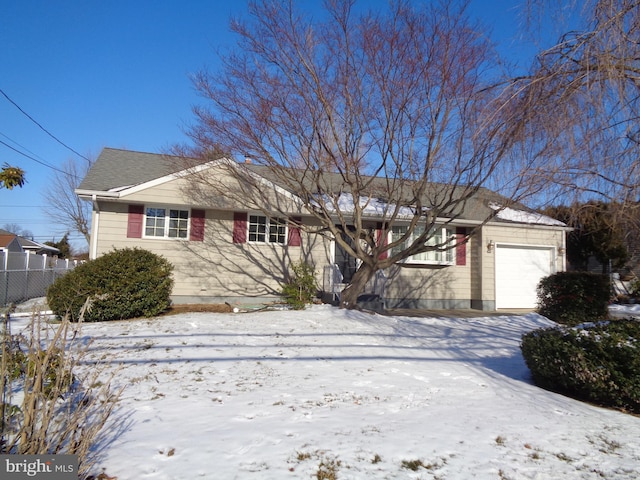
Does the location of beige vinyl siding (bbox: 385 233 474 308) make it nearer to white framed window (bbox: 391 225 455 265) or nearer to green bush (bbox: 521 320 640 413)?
white framed window (bbox: 391 225 455 265)

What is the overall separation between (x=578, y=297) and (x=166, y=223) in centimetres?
1092

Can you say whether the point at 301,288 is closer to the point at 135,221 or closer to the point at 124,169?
the point at 135,221

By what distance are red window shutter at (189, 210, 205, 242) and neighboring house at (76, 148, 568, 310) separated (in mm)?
28

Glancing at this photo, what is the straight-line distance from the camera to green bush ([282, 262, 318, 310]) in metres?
11.4

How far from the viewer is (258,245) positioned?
524 inches

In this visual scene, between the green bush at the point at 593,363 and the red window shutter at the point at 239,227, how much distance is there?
8792 mm

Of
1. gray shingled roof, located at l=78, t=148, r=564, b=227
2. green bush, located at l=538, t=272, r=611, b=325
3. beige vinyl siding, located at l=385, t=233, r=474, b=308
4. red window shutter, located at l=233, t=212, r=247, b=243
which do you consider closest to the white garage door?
beige vinyl siding, located at l=385, t=233, r=474, b=308

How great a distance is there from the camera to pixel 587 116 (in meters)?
6.31

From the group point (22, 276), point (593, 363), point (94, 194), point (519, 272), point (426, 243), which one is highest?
point (94, 194)

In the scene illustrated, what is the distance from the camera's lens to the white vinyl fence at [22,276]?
498 inches

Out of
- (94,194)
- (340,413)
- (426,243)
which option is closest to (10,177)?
(94,194)

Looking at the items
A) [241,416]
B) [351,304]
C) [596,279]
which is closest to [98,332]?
[241,416]

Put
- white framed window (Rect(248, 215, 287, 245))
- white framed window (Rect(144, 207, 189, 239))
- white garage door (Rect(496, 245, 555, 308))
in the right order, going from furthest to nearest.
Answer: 1. white garage door (Rect(496, 245, 555, 308))
2. white framed window (Rect(248, 215, 287, 245))
3. white framed window (Rect(144, 207, 189, 239))

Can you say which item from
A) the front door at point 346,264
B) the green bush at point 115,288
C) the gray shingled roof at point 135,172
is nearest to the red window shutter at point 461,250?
the gray shingled roof at point 135,172
